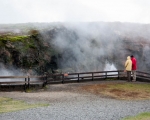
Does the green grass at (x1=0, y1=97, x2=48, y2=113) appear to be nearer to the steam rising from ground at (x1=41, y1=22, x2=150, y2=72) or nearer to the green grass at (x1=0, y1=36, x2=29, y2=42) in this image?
the green grass at (x1=0, y1=36, x2=29, y2=42)

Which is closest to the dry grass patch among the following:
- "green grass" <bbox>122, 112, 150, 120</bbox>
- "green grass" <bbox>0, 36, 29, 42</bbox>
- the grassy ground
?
the grassy ground

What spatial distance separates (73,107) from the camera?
16.9m

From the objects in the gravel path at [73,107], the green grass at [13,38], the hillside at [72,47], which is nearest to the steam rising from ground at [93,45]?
the hillside at [72,47]

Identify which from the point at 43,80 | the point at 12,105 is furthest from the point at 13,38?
the point at 12,105

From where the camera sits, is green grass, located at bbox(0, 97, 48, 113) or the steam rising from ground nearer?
green grass, located at bbox(0, 97, 48, 113)

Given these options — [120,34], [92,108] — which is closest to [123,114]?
[92,108]

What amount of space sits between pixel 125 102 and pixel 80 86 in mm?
6739

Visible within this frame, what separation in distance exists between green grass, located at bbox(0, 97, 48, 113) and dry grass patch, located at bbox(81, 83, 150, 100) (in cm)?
622

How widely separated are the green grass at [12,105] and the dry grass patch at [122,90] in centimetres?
622

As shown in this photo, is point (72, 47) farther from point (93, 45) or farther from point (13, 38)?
point (13, 38)

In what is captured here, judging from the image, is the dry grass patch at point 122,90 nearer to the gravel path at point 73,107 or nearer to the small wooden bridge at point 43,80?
the gravel path at point 73,107

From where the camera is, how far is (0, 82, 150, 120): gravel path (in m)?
14.5

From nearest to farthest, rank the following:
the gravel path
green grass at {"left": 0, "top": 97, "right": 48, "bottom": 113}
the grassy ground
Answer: the gravel path → green grass at {"left": 0, "top": 97, "right": 48, "bottom": 113} → the grassy ground

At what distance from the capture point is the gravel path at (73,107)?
1451 cm
